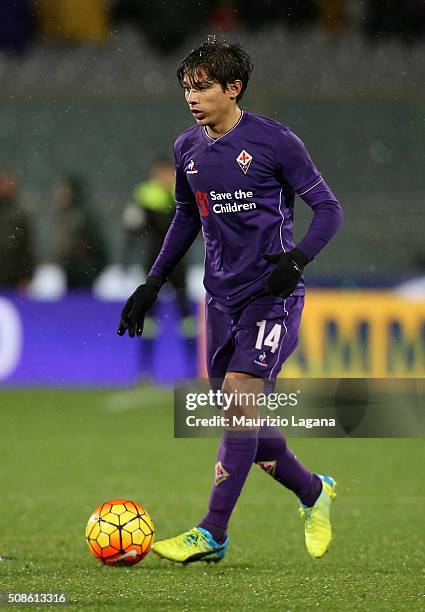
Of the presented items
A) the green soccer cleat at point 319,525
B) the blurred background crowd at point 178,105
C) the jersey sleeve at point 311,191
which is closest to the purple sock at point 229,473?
the green soccer cleat at point 319,525

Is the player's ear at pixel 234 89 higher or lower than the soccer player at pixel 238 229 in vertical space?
higher

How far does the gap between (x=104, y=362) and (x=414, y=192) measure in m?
5.38

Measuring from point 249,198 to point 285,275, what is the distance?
1.29ft

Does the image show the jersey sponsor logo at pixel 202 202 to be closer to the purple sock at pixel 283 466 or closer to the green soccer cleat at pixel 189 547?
the purple sock at pixel 283 466

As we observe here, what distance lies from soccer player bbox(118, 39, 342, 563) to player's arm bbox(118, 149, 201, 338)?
0.08 m

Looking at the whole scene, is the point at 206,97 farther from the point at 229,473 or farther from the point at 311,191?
the point at 229,473

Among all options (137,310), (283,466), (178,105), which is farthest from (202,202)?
(178,105)

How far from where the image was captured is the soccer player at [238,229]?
4867mm

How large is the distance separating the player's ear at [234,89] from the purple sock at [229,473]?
1.24 meters

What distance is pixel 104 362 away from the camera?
39.8 feet

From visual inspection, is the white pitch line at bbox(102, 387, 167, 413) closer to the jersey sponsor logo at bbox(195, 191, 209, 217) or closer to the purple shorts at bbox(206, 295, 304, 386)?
the purple shorts at bbox(206, 295, 304, 386)

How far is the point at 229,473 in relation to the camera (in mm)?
5004

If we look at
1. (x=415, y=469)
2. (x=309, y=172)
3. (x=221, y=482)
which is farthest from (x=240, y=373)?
(x=415, y=469)

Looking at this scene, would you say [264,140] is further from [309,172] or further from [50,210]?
[50,210]
